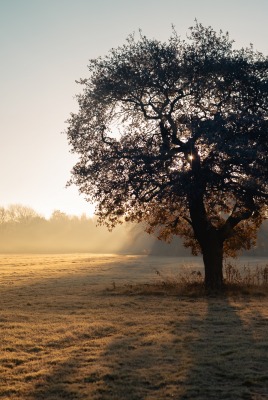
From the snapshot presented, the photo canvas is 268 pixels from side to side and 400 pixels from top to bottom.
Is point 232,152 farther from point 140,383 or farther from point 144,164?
point 140,383

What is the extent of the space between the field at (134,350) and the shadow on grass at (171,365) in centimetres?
2

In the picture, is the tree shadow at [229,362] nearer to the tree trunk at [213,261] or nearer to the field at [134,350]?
the field at [134,350]

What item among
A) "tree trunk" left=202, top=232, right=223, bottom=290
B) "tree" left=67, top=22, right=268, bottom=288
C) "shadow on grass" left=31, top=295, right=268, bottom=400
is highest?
"tree" left=67, top=22, right=268, bottom=288

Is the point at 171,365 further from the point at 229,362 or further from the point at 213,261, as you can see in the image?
the point at 213,261

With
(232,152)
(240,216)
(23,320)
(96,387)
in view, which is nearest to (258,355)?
(96,387)

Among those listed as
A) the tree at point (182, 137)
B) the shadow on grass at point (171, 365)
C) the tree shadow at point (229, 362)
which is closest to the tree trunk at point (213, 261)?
the tree at point (182, 137)

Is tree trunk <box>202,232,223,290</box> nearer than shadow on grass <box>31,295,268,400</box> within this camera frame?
No

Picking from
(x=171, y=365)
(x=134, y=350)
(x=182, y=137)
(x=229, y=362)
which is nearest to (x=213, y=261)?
(x=182, y=137)

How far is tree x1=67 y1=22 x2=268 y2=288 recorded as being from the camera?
23531 millimetres

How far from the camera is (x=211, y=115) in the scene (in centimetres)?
2502

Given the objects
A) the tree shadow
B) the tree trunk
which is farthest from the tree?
the tree shadow

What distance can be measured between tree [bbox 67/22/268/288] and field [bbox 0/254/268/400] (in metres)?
5.91

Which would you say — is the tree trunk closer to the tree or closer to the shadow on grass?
the tree

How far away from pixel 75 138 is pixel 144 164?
18.5ft
